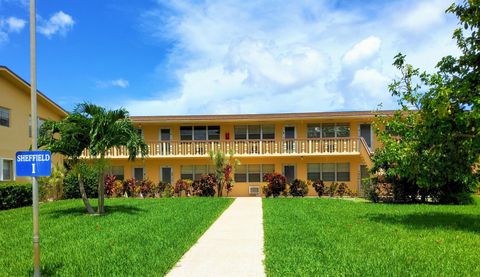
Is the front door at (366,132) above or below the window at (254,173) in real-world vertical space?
above

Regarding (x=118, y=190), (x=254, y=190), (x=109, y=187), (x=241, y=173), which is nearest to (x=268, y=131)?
(x=241, y=173)

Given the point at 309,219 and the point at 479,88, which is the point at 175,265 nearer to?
the point at 309,219

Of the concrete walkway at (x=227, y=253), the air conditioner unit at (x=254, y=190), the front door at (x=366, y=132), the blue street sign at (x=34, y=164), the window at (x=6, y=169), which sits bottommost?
the air conditioner unit at (x=254, y=190)

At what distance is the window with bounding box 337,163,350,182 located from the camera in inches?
1144

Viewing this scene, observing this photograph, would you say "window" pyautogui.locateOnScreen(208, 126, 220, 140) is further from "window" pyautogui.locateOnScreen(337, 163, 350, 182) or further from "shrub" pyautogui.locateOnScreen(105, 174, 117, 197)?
"window" pyautogui.locateOnScreen(337, 163, 350, 182)

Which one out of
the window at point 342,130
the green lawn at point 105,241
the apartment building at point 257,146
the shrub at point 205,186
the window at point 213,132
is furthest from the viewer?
the window at point 213,132

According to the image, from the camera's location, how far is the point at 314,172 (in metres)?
29.5

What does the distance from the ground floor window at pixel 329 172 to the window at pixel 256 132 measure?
11.1 feet

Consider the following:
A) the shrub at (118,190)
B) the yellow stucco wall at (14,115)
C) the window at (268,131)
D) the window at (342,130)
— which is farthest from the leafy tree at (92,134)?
the window at (342,130)

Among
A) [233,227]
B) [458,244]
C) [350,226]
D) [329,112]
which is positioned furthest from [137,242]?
[329,112]

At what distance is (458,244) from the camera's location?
31.6 feet

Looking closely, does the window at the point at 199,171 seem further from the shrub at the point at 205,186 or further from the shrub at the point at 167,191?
the shrub at the point at 205,186

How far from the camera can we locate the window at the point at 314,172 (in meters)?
29.4

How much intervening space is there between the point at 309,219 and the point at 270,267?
22.3 feet
